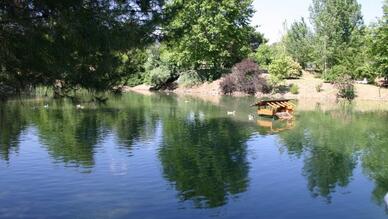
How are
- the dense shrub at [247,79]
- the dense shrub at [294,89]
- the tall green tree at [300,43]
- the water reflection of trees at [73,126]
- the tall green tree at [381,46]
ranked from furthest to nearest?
the tall green tree at [300,43]
the dense shrub at [247,79]
the dense shrub at [294,89]
the tall green tree at [381,46]
the water reflection of trees at [73,126]

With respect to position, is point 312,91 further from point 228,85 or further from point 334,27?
point 334,27

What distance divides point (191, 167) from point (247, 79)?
50.2m

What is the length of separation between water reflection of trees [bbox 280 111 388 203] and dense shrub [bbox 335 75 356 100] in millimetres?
17575

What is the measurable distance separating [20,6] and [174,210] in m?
8.60

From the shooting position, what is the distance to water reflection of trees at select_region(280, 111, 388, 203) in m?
22.1

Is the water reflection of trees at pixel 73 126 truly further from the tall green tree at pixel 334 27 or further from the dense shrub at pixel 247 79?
the tall green tree at pixel 334 27

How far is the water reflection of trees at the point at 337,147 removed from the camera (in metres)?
22.1

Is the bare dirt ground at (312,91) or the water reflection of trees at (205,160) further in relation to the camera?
the bare dirt ground at (312,91)

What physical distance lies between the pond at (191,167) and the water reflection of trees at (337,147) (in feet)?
0.20

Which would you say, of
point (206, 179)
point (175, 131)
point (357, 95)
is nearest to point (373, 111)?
point (357, 95)

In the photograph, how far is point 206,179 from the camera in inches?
864

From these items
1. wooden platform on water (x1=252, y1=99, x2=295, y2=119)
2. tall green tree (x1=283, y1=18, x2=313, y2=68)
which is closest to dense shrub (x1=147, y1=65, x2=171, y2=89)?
tall green tree (x1=283, y1=18, x2=313, y2=68)

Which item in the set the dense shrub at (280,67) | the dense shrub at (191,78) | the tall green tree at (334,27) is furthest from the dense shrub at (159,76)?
the tall green tree at (334,27)

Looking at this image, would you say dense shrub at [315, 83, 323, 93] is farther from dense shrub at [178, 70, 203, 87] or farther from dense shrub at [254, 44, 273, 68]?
dense shrub at [178, 70, 203, 87]
